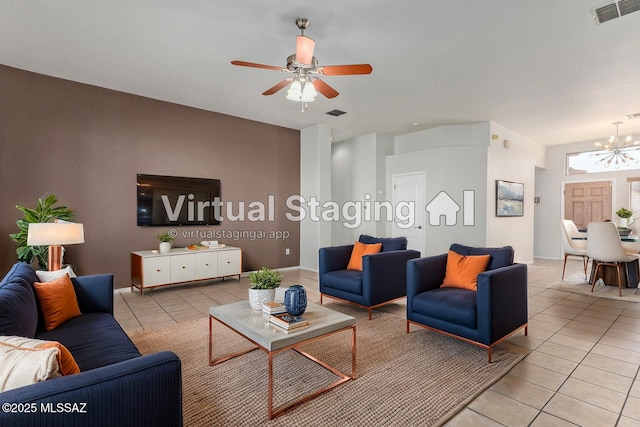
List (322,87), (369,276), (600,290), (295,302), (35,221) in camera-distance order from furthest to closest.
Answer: (600,290), (35,221), (369,276), (322,87), (295,302)

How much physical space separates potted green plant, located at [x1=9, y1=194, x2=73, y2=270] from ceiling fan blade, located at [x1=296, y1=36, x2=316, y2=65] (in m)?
3.30

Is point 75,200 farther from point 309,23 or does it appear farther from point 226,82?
point 309,23

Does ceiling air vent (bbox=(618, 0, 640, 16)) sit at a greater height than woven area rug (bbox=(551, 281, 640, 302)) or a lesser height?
greater

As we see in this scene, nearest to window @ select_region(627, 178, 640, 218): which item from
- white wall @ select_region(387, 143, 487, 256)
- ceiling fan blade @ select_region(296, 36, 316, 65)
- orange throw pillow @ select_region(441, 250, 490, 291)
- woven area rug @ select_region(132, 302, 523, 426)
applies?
white wall @ select_region(387, 143, 487, 256)

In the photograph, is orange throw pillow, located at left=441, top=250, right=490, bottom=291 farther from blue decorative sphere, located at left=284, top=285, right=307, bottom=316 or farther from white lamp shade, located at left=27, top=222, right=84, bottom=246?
white lamp shade, located at left=27, top=222, right=84, bottom=246

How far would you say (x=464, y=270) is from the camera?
9.97ft

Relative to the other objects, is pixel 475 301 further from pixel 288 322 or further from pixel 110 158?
pixel 110 158

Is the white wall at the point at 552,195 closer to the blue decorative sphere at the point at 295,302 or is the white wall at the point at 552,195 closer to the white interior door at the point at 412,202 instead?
the white interior door at the point at 412,202

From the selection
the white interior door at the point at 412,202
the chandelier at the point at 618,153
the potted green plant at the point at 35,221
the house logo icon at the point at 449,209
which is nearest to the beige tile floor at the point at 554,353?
the potted green plant at the point at 35,221

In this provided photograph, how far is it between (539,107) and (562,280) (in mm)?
2849

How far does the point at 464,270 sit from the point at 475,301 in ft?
1.60

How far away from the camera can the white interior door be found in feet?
21.3

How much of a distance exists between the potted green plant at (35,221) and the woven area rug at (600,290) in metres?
6.77

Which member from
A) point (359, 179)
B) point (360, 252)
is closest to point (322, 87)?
point (360, 252)
